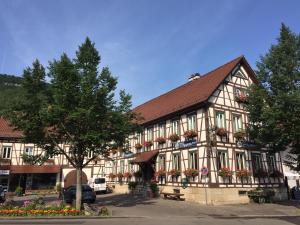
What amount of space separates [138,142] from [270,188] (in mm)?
13485

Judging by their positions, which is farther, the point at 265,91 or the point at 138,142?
the point at 138,142

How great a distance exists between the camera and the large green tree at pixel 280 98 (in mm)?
20359

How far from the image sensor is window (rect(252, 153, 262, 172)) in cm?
2494

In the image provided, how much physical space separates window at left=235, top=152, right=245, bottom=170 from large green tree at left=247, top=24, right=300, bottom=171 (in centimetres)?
188

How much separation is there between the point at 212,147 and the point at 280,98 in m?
5.85

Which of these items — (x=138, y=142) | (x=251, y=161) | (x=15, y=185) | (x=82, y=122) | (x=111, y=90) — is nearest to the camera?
(x=82, y=122)

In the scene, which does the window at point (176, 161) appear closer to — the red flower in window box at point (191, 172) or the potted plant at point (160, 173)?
the potted plant at point (160, 173)

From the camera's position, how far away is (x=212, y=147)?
22688mm

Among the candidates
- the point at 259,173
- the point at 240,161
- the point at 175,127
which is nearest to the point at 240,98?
the point at 240,161

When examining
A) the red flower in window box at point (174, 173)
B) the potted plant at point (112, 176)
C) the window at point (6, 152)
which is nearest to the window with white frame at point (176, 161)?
the red flower in window box at point (174, 173)

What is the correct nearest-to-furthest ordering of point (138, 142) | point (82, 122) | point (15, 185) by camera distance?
point (82, 122), point (138, 142), point (15, 185)

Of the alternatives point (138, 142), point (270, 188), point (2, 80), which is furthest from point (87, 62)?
point (2, 80)

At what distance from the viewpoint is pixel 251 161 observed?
81.8 ft

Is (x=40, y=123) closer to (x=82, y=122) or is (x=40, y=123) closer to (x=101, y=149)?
(x=82, y=122)
